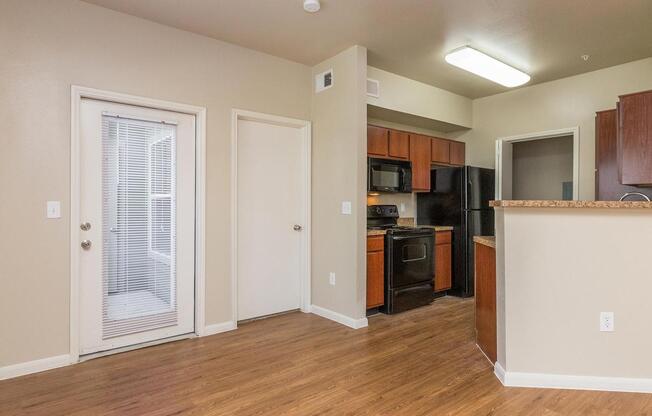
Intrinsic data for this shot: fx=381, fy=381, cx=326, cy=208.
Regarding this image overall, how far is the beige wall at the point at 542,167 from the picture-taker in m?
5.59

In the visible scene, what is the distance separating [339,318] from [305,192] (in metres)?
1.35

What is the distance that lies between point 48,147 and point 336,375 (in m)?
2.55

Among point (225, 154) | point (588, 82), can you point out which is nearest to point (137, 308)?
Answer: point (225, 154)

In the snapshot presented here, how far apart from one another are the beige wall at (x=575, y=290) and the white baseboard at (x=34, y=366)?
304 centimetres

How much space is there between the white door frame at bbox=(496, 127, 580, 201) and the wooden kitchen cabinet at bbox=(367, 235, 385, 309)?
7.10ft

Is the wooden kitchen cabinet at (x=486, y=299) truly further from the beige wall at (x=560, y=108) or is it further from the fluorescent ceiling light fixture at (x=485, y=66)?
the beige wall at (x=560, y=108)

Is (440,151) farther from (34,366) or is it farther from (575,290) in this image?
(34,366)

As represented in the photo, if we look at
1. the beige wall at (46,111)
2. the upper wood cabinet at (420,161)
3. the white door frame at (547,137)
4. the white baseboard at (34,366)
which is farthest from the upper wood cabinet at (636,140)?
the white baseboard at (34,366)

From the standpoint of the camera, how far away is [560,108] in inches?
178

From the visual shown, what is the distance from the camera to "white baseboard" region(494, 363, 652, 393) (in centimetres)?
232

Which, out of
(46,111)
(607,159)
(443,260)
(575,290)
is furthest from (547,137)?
(46,111)

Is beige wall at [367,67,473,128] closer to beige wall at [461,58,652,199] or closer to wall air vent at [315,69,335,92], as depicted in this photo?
beige wall at [461,58,652,199]

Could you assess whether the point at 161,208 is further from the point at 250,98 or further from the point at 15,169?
the point at 250,98

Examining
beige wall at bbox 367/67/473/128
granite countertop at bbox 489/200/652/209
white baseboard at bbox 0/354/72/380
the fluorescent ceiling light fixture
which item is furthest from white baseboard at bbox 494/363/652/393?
white baseboard at bbox 0/354/72/380
